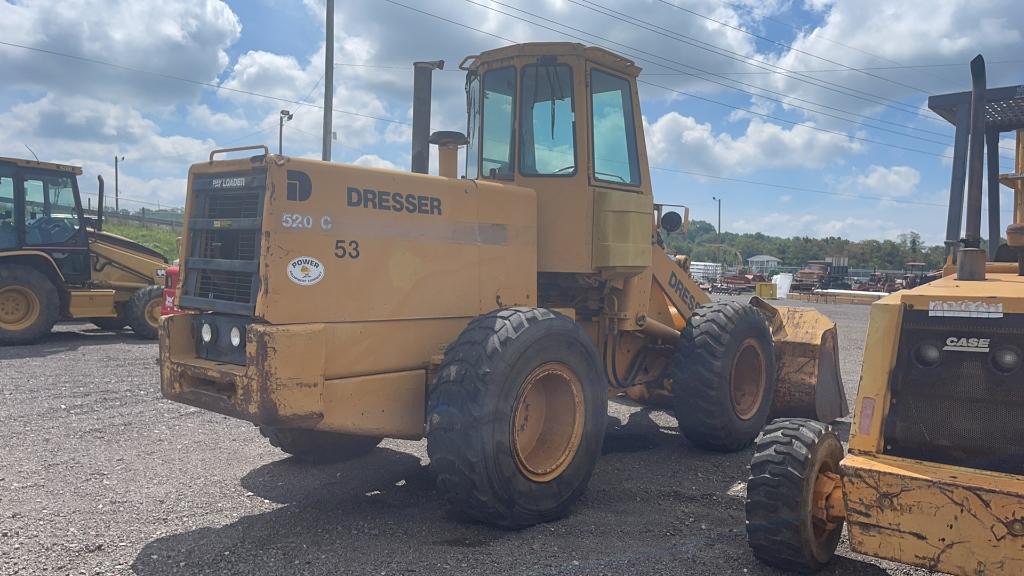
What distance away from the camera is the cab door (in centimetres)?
1234

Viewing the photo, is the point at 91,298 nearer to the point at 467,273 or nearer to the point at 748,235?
the point at 467,273

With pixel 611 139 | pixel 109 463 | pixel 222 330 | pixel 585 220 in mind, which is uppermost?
pixel 611 139

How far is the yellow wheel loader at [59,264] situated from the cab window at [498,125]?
832cm

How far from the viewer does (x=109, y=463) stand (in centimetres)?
590

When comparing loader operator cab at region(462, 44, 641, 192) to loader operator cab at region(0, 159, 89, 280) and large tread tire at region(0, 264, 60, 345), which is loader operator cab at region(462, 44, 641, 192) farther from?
loader operator cab at region(0, 159, 89, 280)

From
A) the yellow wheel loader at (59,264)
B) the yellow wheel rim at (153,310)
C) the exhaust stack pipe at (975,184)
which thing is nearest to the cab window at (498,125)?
the exhaust stack pipe at (975,184)

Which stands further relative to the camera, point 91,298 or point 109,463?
point 91,298

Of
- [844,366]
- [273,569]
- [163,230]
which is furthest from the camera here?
[163,230]

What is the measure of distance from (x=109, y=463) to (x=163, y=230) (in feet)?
129

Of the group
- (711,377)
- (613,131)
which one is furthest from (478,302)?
(711,377)

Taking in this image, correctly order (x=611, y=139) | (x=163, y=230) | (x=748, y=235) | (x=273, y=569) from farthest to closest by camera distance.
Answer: (x=748, y=235), (x=163, y=230), (x=611, y=139), (x=273, y=569)

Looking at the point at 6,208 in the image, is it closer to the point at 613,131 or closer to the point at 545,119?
the point at 545,119

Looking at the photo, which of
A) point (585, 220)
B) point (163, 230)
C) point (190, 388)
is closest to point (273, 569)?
point (190, 388)

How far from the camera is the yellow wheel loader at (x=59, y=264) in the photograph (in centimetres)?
1216
